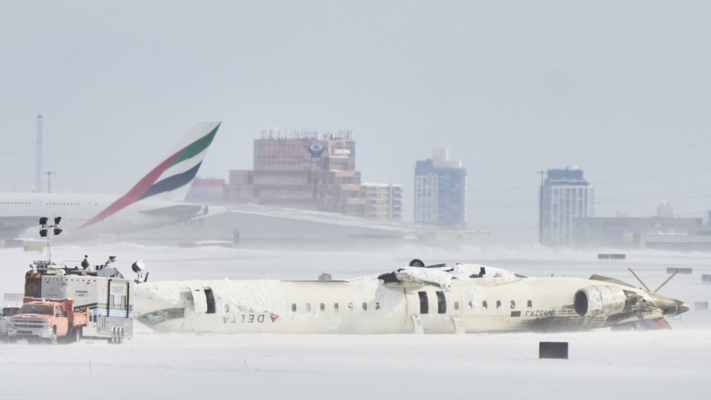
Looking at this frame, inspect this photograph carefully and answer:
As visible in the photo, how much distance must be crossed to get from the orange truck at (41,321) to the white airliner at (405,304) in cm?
388

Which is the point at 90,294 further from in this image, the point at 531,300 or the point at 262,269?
the point at 262,269

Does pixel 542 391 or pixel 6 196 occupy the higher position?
pixel 6 196

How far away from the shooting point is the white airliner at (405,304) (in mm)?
34094

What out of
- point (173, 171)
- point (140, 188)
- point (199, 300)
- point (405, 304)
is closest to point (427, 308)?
point (405, 304)

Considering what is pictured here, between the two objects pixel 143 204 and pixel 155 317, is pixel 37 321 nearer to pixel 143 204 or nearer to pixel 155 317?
pixel 155 317

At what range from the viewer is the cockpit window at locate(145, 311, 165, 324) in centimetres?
3378

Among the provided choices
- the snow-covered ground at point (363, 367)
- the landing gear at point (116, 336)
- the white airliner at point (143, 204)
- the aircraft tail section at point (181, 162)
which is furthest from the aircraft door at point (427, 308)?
the aircraft tail section at point (181, 162)

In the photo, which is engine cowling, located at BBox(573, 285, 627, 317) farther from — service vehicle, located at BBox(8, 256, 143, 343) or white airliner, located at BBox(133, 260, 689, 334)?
service vehicle, located at BBox(8, 256, 143, 343)

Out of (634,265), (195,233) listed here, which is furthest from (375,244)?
(634,265)

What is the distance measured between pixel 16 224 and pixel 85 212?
5523mm

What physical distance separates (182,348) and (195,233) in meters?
114

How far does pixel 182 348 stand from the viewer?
30.5m

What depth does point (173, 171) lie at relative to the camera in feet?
285

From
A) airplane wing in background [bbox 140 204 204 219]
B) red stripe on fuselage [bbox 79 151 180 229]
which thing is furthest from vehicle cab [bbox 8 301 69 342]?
red stripe on fuselage [bbox 79 151 180 229]
